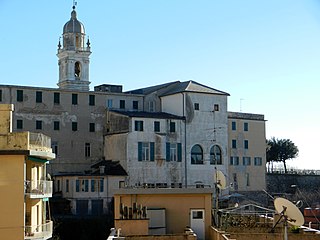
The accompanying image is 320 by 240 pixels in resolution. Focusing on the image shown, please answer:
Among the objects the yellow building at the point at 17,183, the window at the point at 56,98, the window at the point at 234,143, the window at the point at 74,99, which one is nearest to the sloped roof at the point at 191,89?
the window at the point at 234,143

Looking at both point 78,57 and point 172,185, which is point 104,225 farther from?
point 78,57

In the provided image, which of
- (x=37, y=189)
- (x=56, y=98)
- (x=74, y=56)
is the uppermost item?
(x=74, y=56)

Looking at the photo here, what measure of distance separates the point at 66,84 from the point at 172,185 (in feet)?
65.8

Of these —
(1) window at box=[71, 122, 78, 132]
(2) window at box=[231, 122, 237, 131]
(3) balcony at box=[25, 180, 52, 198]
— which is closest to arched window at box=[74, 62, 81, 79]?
(1) window at box=[71, 122, 78, 132]

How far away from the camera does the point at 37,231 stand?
27172 millimetres

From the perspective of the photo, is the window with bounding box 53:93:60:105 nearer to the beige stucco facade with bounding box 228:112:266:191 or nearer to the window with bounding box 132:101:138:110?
the window with bounding box 132:101:138:110

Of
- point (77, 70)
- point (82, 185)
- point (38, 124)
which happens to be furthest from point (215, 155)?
point (77, 70)

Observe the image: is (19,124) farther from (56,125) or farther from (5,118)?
(5,118)

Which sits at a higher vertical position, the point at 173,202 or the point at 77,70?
the point at 77,70

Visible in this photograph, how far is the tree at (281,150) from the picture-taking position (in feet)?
269

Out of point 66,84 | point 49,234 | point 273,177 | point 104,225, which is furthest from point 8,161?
point 273,177

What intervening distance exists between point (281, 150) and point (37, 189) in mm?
58787

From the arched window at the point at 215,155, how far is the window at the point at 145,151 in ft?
21.9

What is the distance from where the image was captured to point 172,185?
176ft
